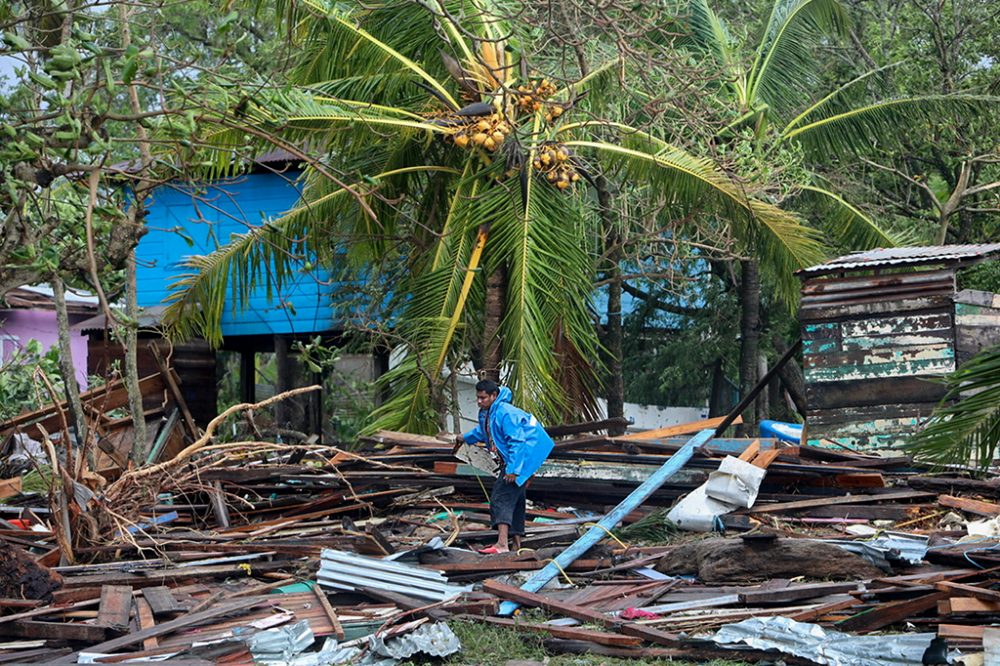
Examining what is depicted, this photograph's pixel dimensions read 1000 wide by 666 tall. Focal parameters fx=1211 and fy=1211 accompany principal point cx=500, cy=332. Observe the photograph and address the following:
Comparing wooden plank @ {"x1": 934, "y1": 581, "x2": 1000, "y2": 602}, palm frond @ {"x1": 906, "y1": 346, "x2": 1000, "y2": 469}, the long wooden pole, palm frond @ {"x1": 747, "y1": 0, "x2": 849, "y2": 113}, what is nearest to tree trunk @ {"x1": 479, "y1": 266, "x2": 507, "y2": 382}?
the long wooden pole

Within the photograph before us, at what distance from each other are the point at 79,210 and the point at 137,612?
366 centimetres

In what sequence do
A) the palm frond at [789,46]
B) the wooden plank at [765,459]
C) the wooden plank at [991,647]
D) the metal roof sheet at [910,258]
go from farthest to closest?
the palm frond at [789,46]
the metal roof sheet at [910,258]
the wooden plank at [765,459]
the wooden plank at [991,647]

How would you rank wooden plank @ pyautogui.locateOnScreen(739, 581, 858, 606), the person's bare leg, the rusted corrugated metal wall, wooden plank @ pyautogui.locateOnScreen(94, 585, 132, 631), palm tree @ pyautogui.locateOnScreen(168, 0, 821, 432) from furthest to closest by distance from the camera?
1. palm tree @ pyautogui.locateOnScreen(168, 0, 821, 432)
2. the rusted corrugated metal wall
3. the person's bare leg
4. wooden plank @ pyautogui.locateOnScreen(739, 581, 858, 606)
5. wooden plank @ pyautogui.locateOnScreen(94, 585, 132, 631)

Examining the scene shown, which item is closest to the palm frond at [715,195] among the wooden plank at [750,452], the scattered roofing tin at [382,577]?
the wooden plank at [750,452]

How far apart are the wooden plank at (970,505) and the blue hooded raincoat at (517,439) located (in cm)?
363

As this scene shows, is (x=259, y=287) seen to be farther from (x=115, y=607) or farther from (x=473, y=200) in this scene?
(x=115, y=607)

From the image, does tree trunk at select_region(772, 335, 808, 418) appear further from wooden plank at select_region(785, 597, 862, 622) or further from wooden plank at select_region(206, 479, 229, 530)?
wooden plank at select_region(785, 597, 862, 622)

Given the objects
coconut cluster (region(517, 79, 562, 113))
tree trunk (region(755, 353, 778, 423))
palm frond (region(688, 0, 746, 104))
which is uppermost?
palm frond (region(688, 0, 746, 104))

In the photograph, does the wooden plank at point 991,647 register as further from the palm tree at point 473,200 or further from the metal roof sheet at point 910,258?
the palm tree at point 473,200

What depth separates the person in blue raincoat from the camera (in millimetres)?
10617

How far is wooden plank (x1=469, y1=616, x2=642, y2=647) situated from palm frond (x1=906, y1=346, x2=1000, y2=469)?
2.21 meters

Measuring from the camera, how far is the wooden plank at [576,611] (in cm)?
794

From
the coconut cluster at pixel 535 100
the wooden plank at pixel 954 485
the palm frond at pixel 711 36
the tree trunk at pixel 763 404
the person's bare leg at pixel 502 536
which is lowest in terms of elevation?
the person's bare leg at pixel 502 536

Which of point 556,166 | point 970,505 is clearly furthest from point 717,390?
point 970,505
